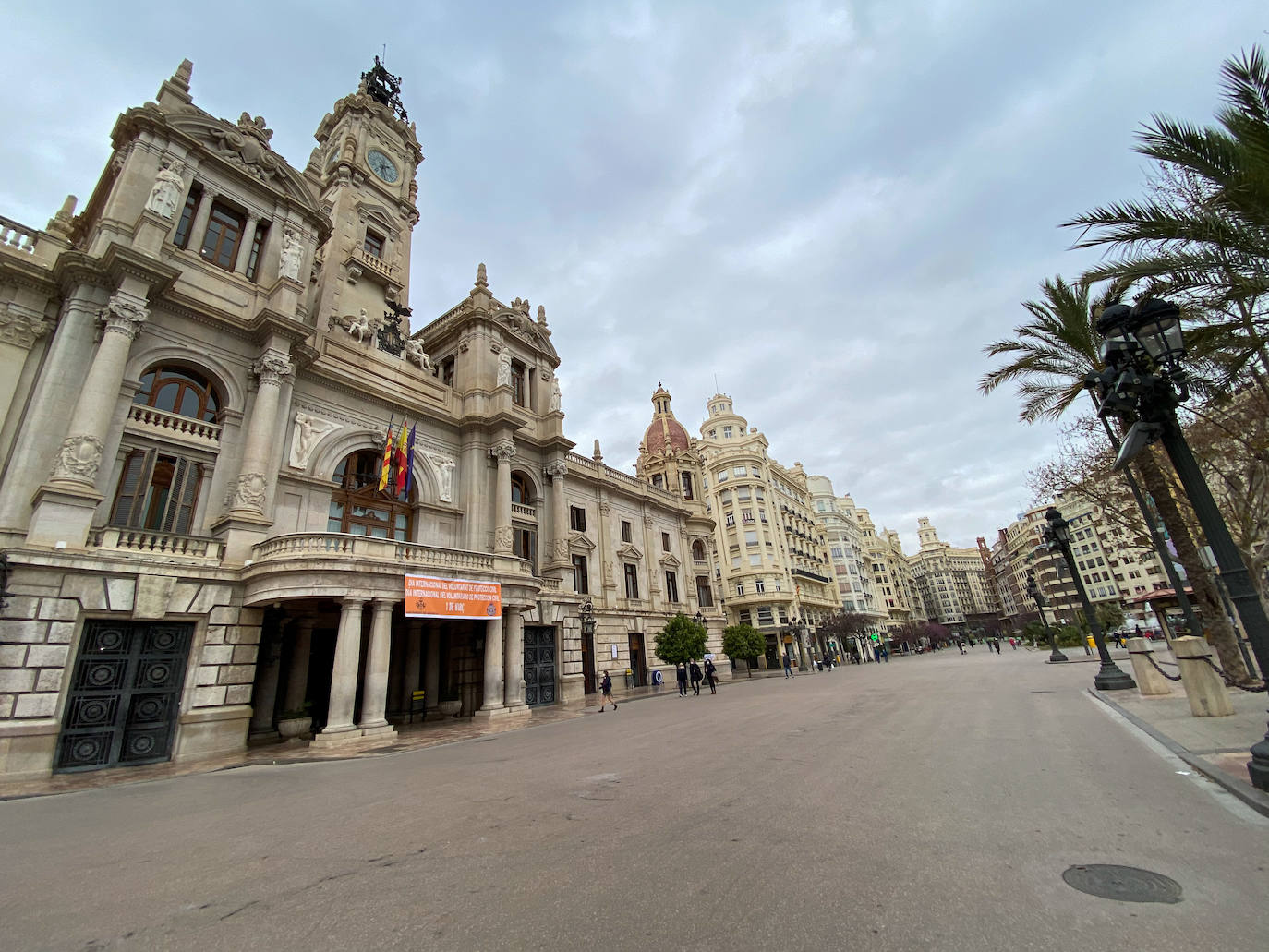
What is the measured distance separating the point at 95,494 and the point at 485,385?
50.3 ft

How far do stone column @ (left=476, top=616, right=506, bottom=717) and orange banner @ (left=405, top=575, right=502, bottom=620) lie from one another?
54 cm

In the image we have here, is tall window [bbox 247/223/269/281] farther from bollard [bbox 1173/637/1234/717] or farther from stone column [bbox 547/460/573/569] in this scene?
bollard [bbox 1173/637/1234/717]

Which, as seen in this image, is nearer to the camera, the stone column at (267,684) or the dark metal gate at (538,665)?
the stone column at (267,684)

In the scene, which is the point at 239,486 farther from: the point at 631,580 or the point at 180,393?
the point at 631,580

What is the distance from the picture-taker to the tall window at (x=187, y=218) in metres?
18.3

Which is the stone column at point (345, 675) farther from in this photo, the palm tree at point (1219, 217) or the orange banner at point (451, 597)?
the palm tree at point (1219, 217)

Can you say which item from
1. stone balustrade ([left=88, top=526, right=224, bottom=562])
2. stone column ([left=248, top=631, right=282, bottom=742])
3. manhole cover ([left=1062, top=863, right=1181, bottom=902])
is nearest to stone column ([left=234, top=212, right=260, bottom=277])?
stone balustrade ([left=88, top=526, right=224, bottom=562])

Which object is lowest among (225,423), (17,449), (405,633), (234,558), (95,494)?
(405,633)

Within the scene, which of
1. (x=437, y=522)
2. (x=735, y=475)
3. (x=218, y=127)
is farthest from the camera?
(x=735, y=475)

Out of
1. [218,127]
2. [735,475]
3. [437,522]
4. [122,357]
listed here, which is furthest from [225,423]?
[735,475]

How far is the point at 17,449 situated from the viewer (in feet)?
44.7

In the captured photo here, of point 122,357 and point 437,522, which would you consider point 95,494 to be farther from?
point 437,522

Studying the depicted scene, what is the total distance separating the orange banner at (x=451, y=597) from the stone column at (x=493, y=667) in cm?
54

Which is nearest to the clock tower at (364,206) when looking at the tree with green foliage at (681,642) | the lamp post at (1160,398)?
the tree with green foliage at (681,642)
